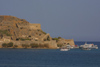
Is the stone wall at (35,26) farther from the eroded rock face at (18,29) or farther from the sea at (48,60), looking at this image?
the sea at (48,60)

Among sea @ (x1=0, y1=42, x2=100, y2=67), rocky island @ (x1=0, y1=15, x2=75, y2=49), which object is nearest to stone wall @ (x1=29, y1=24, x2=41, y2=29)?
rocky island @ (x1=0, y1=15, x2=75, y2=49)

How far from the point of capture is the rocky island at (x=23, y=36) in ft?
358

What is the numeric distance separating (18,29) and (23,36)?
587cm

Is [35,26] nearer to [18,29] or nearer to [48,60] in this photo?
[18,29]

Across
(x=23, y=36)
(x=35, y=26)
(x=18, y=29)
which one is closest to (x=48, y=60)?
(x=23, y=36)

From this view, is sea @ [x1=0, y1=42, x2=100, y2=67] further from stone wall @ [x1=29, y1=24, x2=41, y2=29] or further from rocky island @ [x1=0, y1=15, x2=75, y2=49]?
stone wall @ [x1=29, y1=24, x2=41, y2=29]

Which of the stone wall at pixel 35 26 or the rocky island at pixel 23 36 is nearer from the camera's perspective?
the rocky island at pixel 23 36

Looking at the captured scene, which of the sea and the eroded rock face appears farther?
the eroded rock face

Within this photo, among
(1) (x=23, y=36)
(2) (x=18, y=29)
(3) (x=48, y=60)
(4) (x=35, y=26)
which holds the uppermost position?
(4) (x=35, y=26)

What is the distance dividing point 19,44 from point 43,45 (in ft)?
23.5

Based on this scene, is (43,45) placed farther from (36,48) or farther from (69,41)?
(69,41)

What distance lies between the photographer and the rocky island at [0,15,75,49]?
10912 centimetres

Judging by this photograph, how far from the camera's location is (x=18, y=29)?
128 metres

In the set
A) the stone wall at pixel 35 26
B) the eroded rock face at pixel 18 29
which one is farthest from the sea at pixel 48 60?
the stone wall at pixel 35 26
